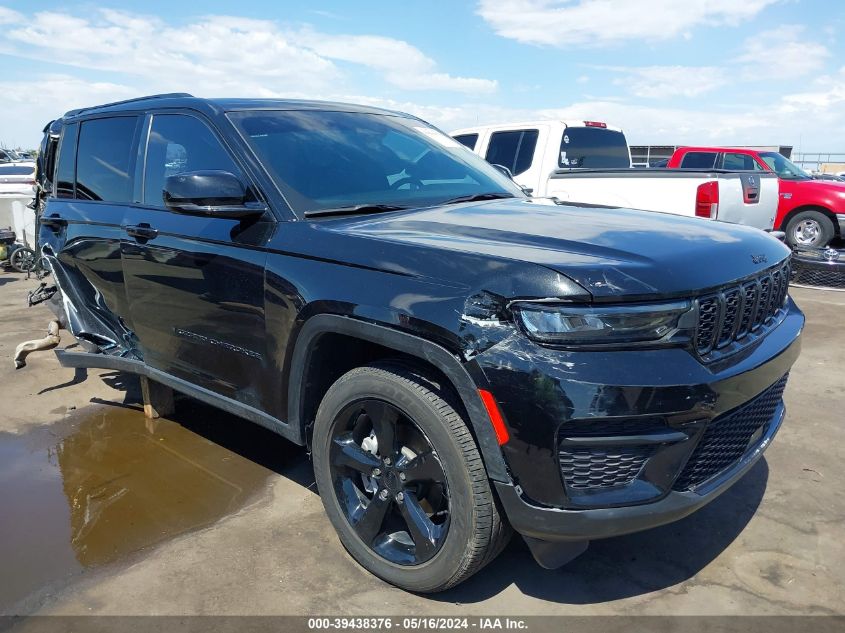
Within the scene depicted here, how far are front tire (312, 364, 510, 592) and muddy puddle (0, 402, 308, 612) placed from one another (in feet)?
3.13

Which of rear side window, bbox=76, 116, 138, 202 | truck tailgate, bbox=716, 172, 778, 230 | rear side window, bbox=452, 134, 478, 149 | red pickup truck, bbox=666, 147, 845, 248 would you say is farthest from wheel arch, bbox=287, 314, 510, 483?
red pickup truck, bbox=666, 147, 845, 248

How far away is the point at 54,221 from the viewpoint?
179 inches

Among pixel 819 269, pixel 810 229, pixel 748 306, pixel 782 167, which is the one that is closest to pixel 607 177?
pixel 819 269

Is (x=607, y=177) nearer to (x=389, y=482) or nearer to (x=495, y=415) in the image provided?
(x=389, y=482)

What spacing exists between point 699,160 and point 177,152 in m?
11.2

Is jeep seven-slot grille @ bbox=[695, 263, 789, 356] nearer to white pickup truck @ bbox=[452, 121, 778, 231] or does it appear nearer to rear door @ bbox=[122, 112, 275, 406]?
rear door @ bbox=[122, 112, 275, 406]

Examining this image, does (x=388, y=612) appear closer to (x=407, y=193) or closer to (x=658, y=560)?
(x=658, y=560)

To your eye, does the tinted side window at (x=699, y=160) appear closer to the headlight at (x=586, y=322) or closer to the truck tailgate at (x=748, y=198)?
the truck tailgate at (x=748, y=198)

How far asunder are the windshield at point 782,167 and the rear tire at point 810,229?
30.7 inches

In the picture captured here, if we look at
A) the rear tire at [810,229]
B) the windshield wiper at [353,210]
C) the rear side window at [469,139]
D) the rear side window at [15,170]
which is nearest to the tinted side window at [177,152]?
the windshield wiper at [353,210]

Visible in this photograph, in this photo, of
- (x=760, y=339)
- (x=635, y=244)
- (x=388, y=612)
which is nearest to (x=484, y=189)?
(x=635, y=244)

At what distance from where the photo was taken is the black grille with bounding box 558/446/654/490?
2.16 metres

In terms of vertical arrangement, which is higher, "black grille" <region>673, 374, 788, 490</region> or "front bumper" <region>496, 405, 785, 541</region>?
"black grille" <region>673, 374, 788, 490</region>

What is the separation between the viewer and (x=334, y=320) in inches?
104
